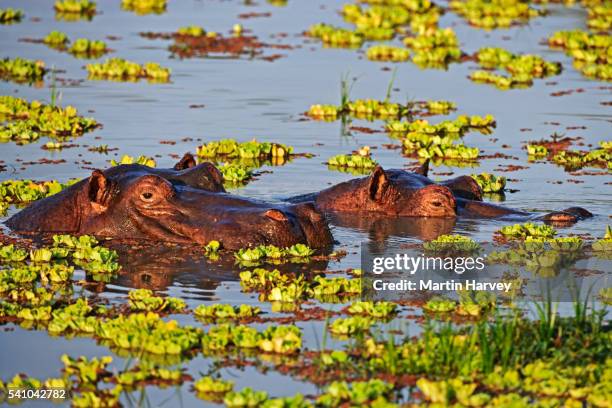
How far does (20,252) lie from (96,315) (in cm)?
171

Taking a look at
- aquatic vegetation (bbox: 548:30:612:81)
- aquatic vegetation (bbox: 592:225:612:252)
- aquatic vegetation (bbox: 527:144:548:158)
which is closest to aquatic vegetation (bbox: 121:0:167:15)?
aquatic vegetation (bbox: 548:30:612:81)

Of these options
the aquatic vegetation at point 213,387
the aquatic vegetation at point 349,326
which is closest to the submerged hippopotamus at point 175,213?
the aquatic vegetation at point 349,326

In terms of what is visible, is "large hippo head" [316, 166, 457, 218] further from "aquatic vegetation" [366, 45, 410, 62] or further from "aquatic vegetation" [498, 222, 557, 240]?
"aquatic vegetation" [366, 45, 410, 62]

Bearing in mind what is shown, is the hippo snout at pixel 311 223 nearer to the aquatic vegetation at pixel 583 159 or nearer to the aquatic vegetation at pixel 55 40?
the aquatic vegetation at pixel 583 159

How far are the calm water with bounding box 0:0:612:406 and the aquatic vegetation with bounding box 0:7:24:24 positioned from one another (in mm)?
224

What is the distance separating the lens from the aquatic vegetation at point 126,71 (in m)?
21.7

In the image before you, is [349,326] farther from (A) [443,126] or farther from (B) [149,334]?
(A) [443,126]

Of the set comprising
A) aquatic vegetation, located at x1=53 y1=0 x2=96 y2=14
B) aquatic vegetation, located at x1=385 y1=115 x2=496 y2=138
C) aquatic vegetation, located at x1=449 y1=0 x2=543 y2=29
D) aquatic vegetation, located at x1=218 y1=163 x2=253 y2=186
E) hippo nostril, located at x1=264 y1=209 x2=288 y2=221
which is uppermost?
aquatic vegetation, located at x1=449 y1=0 x2=543 y2=29

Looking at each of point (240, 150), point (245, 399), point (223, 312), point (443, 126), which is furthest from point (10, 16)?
point (245, 399)

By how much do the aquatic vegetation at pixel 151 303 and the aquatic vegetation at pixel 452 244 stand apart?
2.84 metres

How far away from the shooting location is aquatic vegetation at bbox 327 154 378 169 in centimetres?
1588

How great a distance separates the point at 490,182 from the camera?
14.8m

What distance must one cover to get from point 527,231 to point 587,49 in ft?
44.7

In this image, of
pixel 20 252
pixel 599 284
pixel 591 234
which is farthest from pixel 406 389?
pixel 591 234
